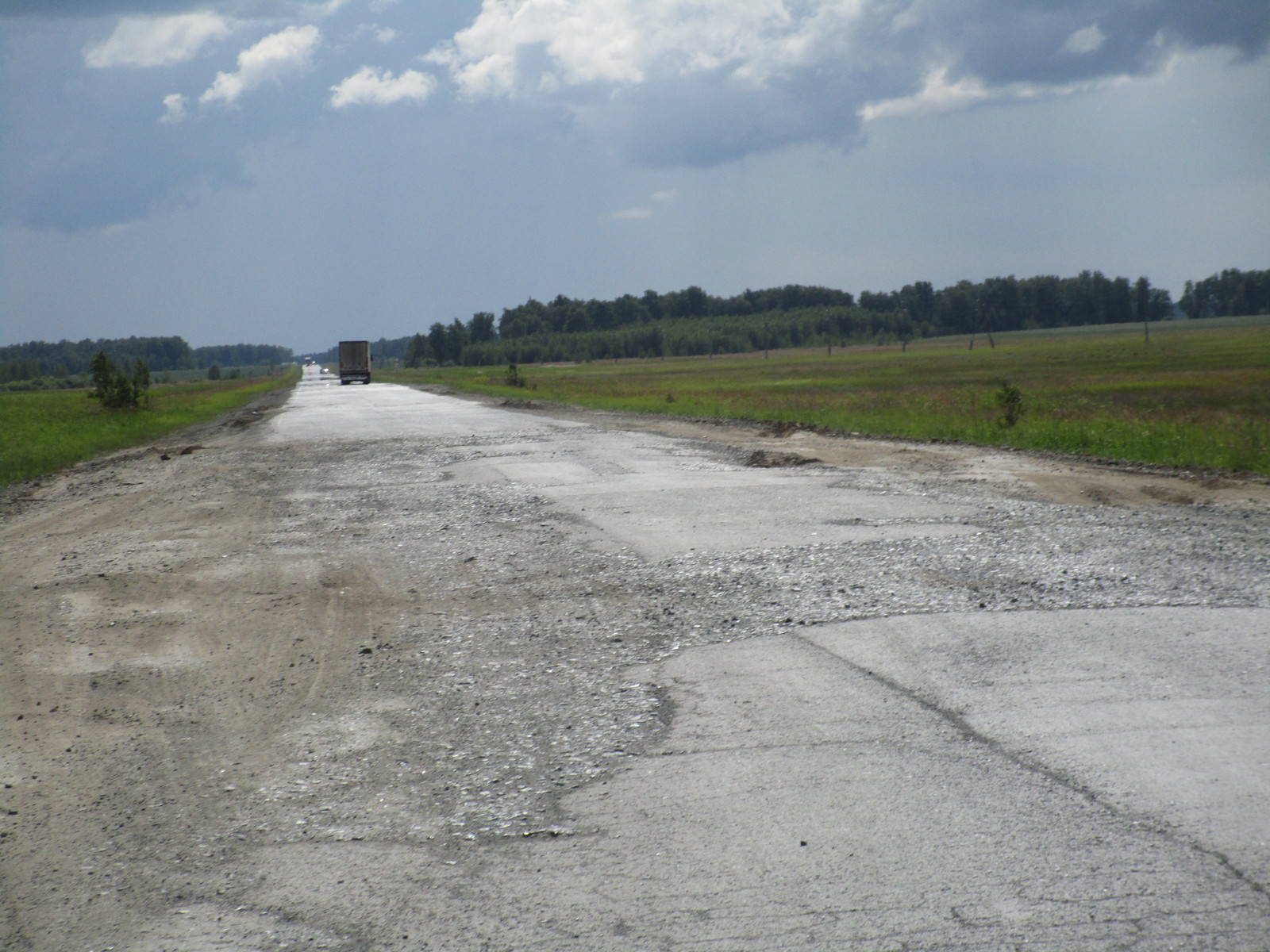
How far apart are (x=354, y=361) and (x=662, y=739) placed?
70.9 meters

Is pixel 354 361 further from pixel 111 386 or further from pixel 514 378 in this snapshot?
pixel 111 386

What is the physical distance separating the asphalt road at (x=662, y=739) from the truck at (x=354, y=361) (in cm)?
6395

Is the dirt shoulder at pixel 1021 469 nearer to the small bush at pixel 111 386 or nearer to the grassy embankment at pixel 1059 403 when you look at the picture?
the grassy embankment at pixel 1059 403

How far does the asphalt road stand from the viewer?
127 inches

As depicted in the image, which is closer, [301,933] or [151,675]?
[301,933]

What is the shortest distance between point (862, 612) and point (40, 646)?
5.15 metres

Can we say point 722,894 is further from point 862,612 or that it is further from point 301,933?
point 862,612

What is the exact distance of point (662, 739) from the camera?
458 cm

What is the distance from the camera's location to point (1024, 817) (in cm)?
367

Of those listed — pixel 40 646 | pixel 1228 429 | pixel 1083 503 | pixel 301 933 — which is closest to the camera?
pixel 301 933

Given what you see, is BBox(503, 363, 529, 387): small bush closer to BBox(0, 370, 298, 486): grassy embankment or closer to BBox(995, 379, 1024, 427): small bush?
BBox(0, 370, 298, 486): grassy embankment

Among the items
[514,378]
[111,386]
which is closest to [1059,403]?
[111,386]

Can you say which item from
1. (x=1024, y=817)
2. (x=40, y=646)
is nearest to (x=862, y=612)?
(x=1024, y=817)

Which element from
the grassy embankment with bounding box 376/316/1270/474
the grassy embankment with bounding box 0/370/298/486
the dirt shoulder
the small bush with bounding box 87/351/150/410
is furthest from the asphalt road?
the small bush with bounding box 87/351/150/410
